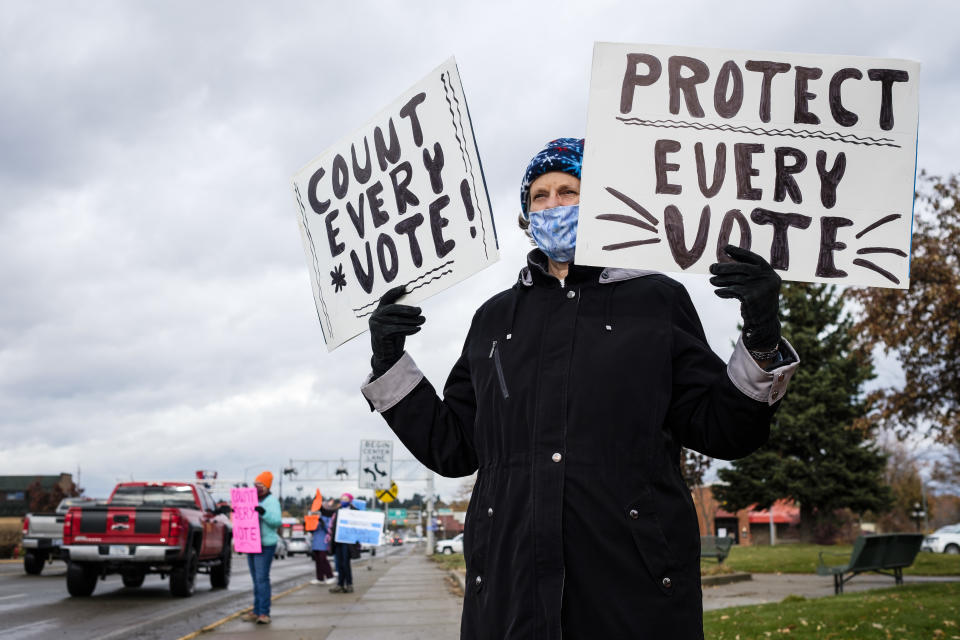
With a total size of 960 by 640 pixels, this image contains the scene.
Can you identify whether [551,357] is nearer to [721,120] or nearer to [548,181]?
[548,181]

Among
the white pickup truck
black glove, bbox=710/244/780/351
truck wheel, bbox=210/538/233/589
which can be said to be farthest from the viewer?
the white pickup truck

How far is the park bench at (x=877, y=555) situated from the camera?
42.8 feet

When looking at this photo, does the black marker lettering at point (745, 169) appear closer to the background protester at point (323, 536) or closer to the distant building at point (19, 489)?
the background protester at point (323, 536)

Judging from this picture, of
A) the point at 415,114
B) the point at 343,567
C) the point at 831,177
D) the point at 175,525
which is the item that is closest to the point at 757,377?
the point at 831,177

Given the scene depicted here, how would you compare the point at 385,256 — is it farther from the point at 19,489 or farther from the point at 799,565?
the point at 19,489

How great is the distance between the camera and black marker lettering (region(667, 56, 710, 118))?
2.81 m

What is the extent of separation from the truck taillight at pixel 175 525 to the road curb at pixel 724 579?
31.2 ft

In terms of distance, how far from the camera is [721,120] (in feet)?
9.18

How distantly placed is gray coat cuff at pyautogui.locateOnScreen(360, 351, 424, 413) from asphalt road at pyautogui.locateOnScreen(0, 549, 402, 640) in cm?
820

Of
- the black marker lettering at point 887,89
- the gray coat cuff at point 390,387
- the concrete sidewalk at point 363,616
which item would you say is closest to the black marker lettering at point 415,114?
the gray coat cuff at point 390,387

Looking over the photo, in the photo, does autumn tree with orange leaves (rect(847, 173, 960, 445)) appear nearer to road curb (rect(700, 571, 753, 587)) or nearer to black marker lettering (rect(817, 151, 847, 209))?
road curb (rect(700, 571, 753, 587))

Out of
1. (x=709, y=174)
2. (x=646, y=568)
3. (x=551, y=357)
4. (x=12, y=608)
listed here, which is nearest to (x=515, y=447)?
(x=551, y=357)

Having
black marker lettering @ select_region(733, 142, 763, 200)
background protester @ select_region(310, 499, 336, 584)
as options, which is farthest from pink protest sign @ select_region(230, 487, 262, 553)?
black marker lettering @ select_region(733, 142, 763, 200)

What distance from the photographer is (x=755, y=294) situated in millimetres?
2314
